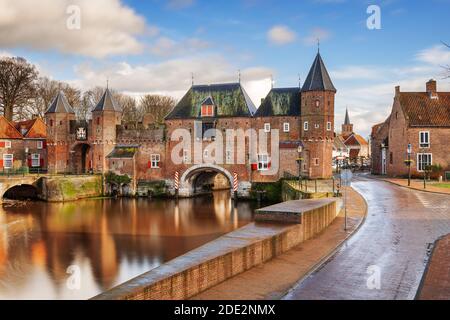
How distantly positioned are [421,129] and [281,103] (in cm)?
1263

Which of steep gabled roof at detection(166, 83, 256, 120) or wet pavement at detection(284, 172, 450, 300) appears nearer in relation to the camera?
wet pavement at detection(284, 172, 450, 300)

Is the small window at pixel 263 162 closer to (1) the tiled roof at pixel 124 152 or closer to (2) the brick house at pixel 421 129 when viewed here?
(1) the tiled roof at pixel 124 152

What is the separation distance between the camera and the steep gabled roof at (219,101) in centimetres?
3925

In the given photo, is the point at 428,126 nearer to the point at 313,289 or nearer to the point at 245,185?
the point at 245,185

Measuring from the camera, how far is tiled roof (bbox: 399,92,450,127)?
3803cm

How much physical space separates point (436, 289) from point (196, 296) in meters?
5.22

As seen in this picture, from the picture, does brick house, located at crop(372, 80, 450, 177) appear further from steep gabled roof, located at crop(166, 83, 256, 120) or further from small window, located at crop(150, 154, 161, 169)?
small window, located at crop(150, 154, 161, 169)

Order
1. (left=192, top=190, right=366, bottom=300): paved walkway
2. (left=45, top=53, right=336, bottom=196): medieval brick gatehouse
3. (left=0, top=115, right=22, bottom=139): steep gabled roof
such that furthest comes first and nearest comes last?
(left=0, top=115, right=22, bottom=139): steep gabled roof < (left=45, top=53, right=336, bottom=196): medieval brick gatehouse < (left=192, top=190, right=366, bottom=300): paved walkway

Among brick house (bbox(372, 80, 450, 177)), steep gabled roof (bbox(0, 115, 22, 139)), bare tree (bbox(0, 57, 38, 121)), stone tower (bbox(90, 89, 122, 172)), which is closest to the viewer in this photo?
brick house (bbox(372, 80, 450, 177))

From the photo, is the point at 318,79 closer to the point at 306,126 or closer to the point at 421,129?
the point at 306,126

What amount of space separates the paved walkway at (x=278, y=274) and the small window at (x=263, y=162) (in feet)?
72.8

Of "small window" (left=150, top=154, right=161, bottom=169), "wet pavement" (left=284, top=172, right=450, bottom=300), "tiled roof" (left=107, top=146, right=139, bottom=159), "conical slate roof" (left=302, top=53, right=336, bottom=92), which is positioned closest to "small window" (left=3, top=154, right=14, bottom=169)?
"tiled roof" (left=107, top=146, right=139, bottom=159)

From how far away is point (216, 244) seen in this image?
A: 37.9 ft

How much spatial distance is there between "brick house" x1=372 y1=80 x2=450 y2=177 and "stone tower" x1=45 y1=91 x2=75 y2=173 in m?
32.2
